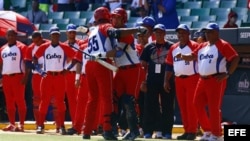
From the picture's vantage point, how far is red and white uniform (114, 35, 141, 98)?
12812 millimetres

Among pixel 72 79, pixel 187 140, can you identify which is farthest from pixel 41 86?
pixel 187 140

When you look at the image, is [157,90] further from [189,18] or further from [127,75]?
[189,18]

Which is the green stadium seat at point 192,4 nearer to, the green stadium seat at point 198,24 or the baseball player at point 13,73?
the green stadium seat at point 198,24

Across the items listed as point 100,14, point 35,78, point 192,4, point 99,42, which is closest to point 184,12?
point 192,4

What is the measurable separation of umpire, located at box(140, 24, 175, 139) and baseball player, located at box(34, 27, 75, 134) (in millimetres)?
1733

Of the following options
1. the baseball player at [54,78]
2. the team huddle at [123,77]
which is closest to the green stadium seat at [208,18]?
the team huddle at [123,77]

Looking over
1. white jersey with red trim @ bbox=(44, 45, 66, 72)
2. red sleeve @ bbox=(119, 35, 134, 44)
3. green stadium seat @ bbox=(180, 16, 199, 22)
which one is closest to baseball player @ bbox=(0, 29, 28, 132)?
white jersey with red trim @ bbox=(44, 45, 66, 72)

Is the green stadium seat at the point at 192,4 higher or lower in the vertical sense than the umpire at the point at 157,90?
higher

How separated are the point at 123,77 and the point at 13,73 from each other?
4350mm

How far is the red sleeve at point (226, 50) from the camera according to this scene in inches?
509

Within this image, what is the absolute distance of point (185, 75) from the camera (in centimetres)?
1435

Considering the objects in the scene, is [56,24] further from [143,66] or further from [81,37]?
[143,66]

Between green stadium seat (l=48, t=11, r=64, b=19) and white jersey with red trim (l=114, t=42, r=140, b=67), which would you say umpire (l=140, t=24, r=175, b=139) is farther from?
green stadium seat (l=48, t=11, r=64, b=19)

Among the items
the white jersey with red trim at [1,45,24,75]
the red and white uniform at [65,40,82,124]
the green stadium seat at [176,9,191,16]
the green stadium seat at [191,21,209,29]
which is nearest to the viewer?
the red and white uniform at [65,40,82,124]
